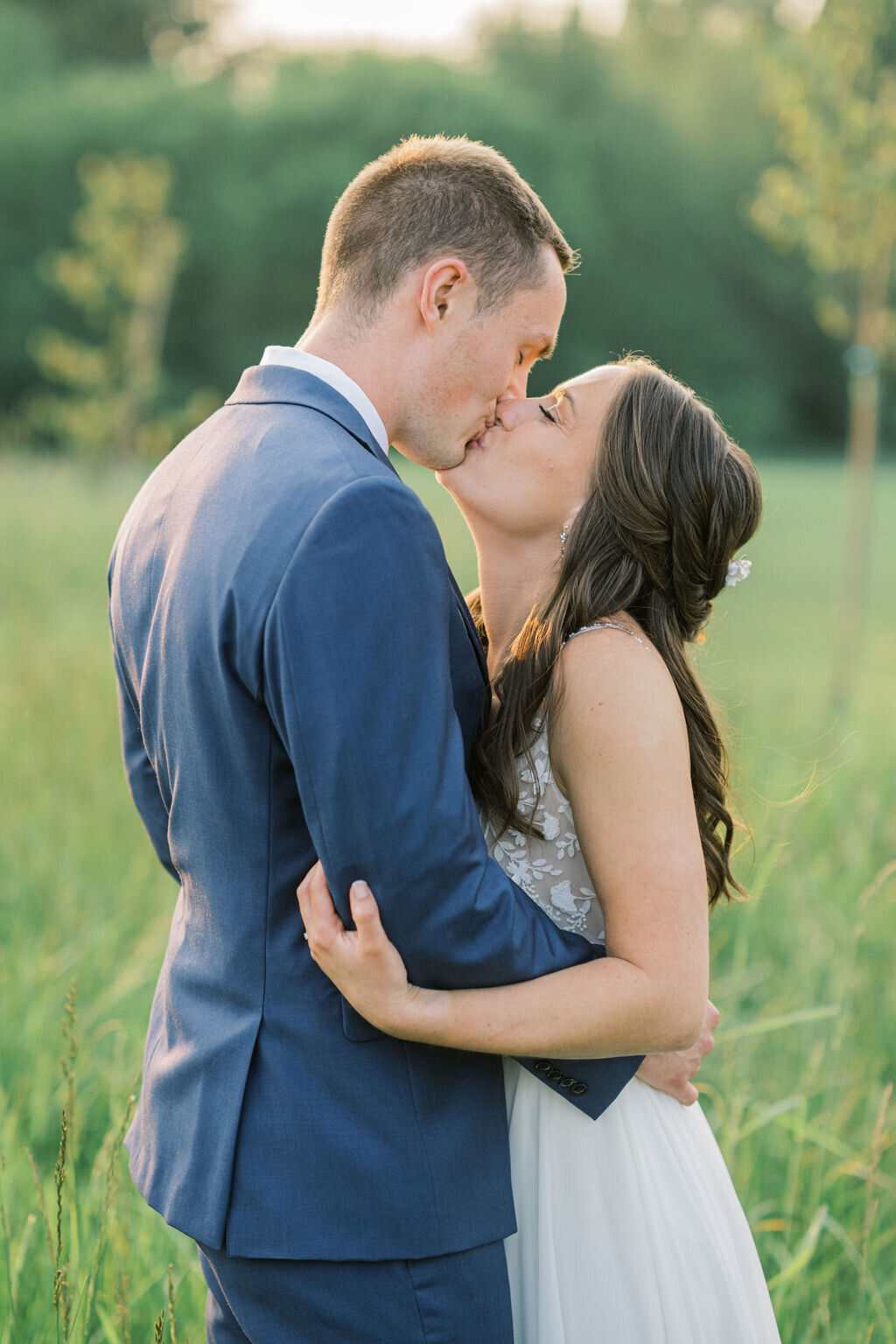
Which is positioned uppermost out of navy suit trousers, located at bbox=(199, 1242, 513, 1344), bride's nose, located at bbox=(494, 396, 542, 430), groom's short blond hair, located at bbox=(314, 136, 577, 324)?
groom's short blond hair, located at bbox=(314, 136, 577, 324)

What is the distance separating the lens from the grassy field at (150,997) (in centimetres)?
252

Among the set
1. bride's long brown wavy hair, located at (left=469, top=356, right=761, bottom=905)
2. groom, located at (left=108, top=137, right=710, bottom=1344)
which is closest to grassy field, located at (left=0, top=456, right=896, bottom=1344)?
bride's long brown wavy hair, located at (left=469, top=356, right=761, bottom=905)

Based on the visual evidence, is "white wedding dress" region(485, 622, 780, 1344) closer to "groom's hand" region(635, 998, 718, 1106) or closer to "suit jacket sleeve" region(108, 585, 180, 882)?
"groom's hand" region(635, 998, 718, 1106)

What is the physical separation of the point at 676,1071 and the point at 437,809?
32.9 inches

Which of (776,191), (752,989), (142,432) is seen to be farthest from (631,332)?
(752,989)

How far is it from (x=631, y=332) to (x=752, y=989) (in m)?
37.1

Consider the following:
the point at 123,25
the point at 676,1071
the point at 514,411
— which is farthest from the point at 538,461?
the point at 123,25

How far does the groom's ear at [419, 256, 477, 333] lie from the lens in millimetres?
1887

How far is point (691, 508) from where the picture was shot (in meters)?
1.97

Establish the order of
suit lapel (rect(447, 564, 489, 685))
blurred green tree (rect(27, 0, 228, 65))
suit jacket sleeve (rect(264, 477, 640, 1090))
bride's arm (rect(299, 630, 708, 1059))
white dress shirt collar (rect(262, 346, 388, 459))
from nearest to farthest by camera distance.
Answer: suit jacket sleeve (rect(264, 477, 640, 1090))
bride's arm (rect(299, 630, 708, 1059))
suit lapel (rect(447, 564, 489, 685))
white dress shirt collar (rect(262, 346, 388, 459))
blurred green tree (rect(27, 0, 228, 65))

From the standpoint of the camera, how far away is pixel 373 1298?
1587 millimetres

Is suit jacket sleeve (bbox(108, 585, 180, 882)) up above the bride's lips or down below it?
below

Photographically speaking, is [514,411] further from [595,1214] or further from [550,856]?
[595,1214]

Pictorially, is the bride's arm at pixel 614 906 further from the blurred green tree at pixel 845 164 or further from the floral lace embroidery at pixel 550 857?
the blurred green tree at pixel 845 164
